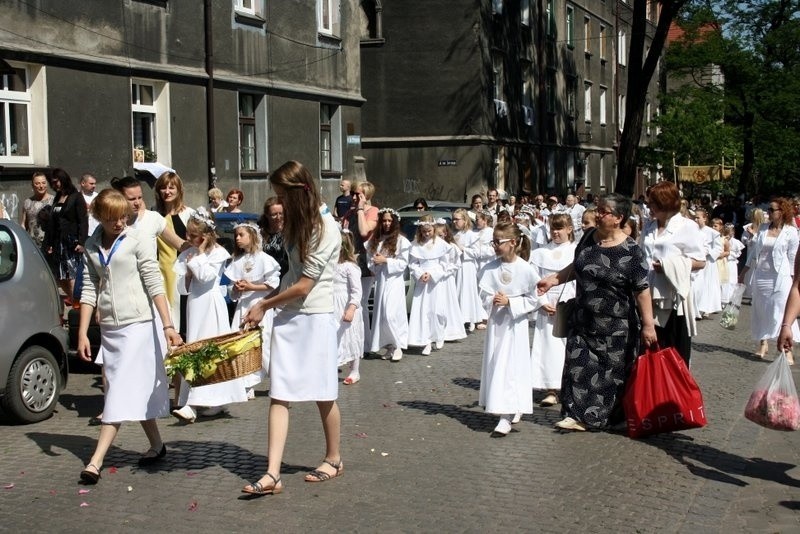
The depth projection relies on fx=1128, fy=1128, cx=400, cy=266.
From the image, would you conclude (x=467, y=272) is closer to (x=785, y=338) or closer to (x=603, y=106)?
(x=785, y=338)

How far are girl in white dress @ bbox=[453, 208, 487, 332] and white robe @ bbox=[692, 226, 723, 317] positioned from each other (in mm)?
3926

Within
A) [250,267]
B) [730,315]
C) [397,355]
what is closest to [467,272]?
[397,355]

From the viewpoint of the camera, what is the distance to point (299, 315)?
6.88 metres

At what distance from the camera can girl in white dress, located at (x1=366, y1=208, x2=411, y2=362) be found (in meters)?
13.2

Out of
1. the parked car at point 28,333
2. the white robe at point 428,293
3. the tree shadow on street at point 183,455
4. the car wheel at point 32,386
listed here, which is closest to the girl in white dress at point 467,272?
the white robe at point 428,293

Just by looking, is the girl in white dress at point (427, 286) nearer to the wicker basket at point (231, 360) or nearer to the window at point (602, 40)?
the wicker basket at point (231, 360)

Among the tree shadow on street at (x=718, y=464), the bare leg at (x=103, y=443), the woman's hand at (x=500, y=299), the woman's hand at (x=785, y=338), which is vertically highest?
the woman's hand at (x=500, y=299)

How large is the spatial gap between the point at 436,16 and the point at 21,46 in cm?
2089

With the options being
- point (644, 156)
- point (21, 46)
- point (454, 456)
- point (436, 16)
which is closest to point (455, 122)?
point (436, 16)

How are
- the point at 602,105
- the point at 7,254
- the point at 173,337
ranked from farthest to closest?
the point at 602,105 → the point at 7,254 → the point at 173,337

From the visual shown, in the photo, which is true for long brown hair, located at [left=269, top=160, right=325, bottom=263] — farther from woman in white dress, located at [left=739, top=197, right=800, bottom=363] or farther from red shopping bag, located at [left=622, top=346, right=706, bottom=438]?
woman in white dress, located at [left=739, top=197, right=800, bottom=363]

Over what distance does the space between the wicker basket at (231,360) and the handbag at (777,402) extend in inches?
125

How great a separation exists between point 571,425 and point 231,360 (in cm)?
311

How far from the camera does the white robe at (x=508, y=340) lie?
346 inches
